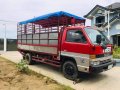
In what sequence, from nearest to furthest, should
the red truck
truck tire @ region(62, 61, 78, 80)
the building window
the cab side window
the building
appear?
the red truck < the cab side window < truck tire @ region(62, 61, 78, 80) < the building < the building window

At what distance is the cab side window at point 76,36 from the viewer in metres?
7.07

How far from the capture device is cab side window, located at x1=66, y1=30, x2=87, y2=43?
7.07 metres

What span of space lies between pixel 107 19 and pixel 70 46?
57.0 ft

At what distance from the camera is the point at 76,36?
7324mm

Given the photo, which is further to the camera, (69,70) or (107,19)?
(107,19)

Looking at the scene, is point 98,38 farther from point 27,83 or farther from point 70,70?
point 27,83

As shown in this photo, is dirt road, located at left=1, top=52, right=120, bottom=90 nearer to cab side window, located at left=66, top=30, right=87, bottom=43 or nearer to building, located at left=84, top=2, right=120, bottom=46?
cab side window, located at left=66, top=30, right=87, bottom=43

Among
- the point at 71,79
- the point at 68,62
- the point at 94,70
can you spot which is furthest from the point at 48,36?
the point at 94,70

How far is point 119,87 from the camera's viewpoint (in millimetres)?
6645

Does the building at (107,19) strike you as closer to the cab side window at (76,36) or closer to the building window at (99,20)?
the building window at (99,20)

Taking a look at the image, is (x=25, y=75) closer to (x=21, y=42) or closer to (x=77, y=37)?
(x=77, y=37)

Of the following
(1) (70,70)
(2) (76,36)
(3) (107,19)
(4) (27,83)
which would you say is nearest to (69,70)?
(1) (70,70)

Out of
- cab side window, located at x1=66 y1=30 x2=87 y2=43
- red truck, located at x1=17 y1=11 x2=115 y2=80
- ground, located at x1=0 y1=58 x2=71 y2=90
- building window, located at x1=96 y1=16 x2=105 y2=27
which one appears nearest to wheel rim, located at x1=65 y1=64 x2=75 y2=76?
red truck, located at x1=17 y1=11 x2=115 y2=80

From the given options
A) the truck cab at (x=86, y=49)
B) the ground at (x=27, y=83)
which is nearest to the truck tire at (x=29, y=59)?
the ground at (x=27, y=83)
